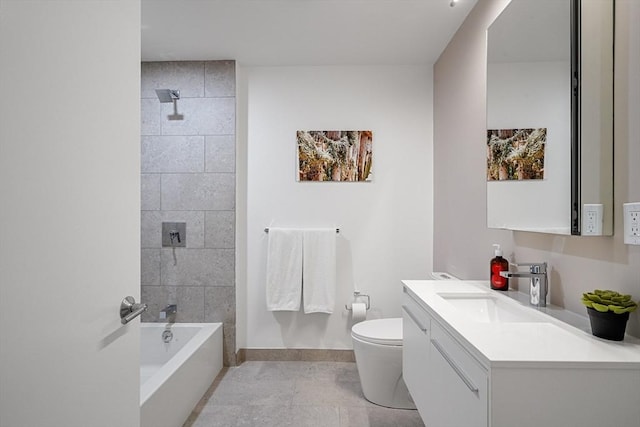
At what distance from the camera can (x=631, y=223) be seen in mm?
1025

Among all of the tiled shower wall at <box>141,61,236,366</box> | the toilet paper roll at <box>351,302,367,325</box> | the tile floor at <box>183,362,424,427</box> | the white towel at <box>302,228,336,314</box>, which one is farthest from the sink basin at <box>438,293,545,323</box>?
the tiled shower wall at <box>141,61,236,366</box>

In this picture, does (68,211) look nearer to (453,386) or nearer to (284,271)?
(453,386)

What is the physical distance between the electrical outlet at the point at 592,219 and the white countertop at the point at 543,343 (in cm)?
30

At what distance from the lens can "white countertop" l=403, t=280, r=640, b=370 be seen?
2.92ft

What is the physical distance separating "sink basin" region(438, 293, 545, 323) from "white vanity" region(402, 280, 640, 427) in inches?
3.3

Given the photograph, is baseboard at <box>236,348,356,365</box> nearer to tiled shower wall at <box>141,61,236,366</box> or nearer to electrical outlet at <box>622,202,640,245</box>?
tiled shower wall at <box>141,61,236,366</box>

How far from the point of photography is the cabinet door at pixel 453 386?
98 cm

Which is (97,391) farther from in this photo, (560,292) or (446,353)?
(560,292)

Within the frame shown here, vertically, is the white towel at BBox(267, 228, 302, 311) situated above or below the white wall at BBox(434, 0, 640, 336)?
below

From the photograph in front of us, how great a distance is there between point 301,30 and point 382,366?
218 cm

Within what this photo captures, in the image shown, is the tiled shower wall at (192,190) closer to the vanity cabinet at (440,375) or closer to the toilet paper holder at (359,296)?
the toilet paper holder at (359,296)

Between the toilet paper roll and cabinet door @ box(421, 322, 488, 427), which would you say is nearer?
cabinet door @ box(421, 322, 488, 427)

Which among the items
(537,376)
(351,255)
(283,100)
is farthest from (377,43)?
(537,376)

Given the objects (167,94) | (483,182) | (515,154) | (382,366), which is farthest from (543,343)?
(167,94)
